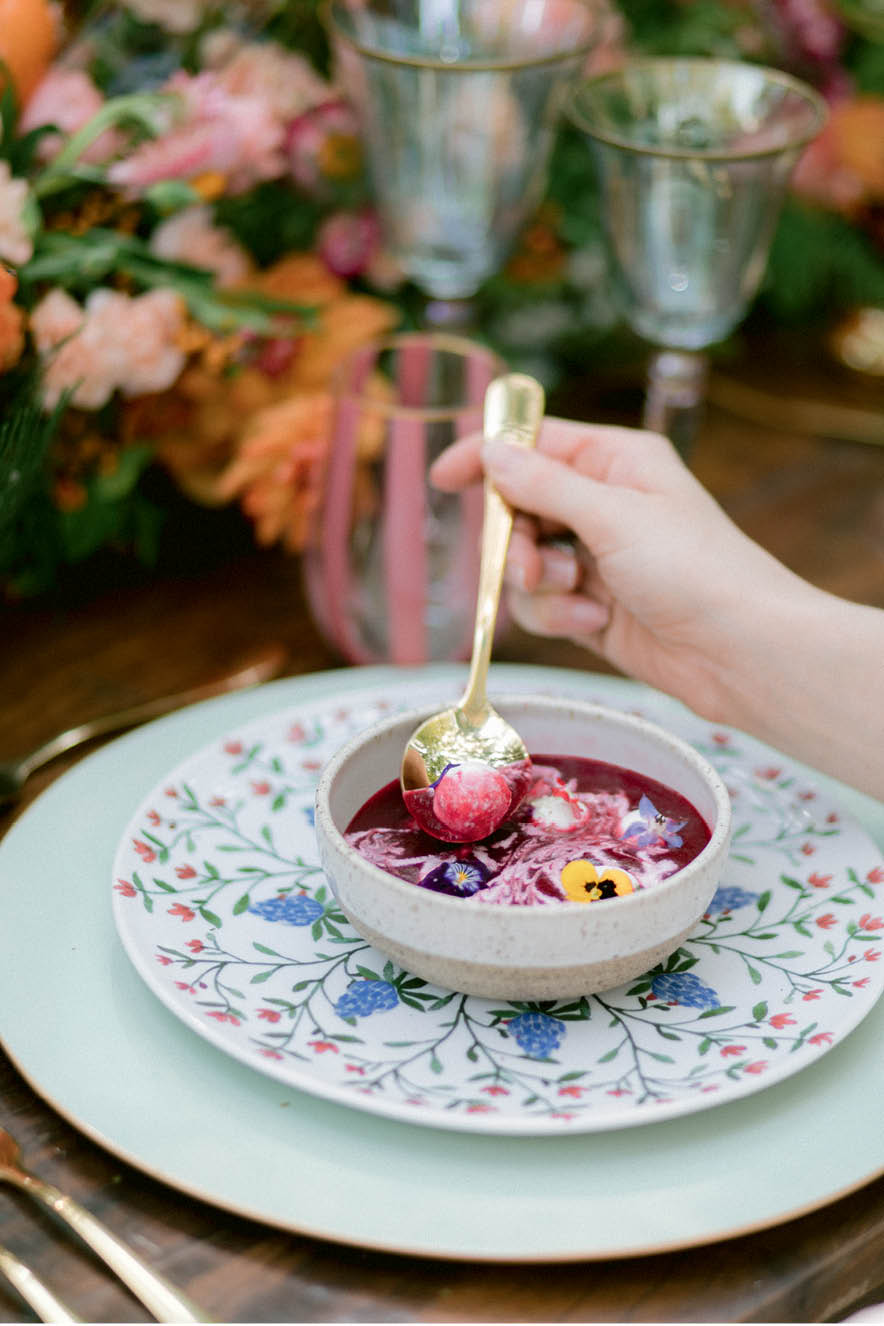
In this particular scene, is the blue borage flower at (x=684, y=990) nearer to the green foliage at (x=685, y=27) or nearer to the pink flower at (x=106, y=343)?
the pink flower at (x=106, y=343)

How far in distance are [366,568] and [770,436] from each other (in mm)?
613

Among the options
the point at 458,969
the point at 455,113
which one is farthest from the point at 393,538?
the point at 458,969

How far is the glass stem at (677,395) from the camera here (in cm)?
101

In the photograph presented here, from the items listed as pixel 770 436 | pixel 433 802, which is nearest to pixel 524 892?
pixel 433 802

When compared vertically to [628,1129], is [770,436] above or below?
below

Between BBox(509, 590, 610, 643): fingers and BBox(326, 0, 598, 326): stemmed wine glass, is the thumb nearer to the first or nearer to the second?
BBox(509, 590, 610, 643): fingers

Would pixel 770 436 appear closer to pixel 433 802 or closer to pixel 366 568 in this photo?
pixel 366 568

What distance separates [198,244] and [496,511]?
1.12 feet

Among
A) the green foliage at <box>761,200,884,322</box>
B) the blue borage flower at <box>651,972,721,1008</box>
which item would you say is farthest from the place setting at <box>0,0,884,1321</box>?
the green foliage at <box>761,200,884,322</box>

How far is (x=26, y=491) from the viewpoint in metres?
0.82

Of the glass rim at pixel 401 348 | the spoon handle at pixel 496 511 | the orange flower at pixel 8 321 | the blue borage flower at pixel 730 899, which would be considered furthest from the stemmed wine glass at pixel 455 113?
the blue borage flower at pixel 730 899

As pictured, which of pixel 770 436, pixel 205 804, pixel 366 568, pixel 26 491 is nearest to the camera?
pixel 205 804

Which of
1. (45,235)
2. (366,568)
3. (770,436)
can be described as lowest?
(770,436)

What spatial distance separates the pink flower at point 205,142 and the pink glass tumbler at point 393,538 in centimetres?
16
